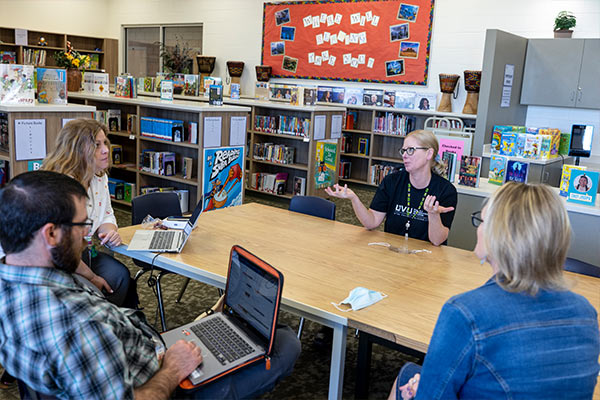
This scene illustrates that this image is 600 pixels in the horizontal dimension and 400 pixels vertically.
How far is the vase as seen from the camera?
23.3ft

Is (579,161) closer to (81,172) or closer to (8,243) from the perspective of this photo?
(81,172)

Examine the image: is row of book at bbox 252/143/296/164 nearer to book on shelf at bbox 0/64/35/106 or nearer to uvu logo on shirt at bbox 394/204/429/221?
book on shelf at bbox 0/64/35/106

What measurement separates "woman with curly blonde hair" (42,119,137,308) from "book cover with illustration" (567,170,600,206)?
10.3ft

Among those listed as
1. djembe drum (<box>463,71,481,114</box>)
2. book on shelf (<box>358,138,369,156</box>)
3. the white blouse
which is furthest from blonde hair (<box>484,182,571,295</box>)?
book on shelf (<box>358,138,369,156</box>)

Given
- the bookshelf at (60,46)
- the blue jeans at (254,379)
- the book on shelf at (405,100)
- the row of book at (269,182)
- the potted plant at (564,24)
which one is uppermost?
the potted plant at (564,24)

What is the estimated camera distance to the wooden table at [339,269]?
1968 millimetres

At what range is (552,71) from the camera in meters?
6.73

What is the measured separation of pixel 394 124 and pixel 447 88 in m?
0.95

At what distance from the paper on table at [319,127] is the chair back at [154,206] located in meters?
3.49

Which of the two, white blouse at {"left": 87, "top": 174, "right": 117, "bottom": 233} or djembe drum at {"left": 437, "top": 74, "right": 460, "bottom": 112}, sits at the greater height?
djembe drum at {"left": 437, "top": 74, "right": 460, "bottom": 112}

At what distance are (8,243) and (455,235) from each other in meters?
3.69

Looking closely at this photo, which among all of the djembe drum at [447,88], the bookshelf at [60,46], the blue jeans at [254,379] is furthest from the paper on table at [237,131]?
the bookshelf at [60,46]

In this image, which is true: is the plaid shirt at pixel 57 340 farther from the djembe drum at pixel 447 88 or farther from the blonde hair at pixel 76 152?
the djembe drum at pixel 447 88

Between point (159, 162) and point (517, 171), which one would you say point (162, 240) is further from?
point (159, 162)
